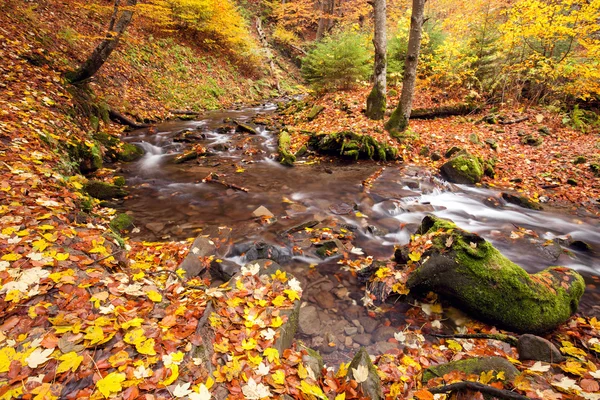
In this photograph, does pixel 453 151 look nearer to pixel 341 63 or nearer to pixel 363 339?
pixel 341 63

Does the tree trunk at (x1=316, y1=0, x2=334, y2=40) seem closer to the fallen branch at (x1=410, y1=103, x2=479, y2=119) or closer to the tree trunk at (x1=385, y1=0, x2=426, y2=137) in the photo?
the fallen branch at (x1=410, y1=103, x2=479, y2=119)

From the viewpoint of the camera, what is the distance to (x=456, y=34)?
11922 millimetres

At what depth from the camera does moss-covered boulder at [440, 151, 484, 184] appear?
7.52 m

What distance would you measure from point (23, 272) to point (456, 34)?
48.7ft

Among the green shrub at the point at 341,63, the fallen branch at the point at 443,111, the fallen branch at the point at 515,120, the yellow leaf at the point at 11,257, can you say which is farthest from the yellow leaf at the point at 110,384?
the fallen branch at the point at 515,120

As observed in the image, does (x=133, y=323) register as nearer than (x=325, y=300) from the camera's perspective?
Yes

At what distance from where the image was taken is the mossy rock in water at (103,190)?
561 cm

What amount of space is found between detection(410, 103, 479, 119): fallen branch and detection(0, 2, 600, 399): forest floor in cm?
899

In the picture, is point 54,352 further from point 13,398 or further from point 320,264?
point 320,264

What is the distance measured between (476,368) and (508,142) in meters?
9.08

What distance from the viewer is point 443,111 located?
11.1 m

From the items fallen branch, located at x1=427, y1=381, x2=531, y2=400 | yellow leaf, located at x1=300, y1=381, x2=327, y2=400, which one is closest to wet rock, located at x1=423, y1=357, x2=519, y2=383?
fallen branch, located at x1=427, y1=381, x2=531, y2=400

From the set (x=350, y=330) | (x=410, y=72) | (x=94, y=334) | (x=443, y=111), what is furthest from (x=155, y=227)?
(x=443, y=111)

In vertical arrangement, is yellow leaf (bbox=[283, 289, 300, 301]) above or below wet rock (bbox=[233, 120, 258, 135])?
below
